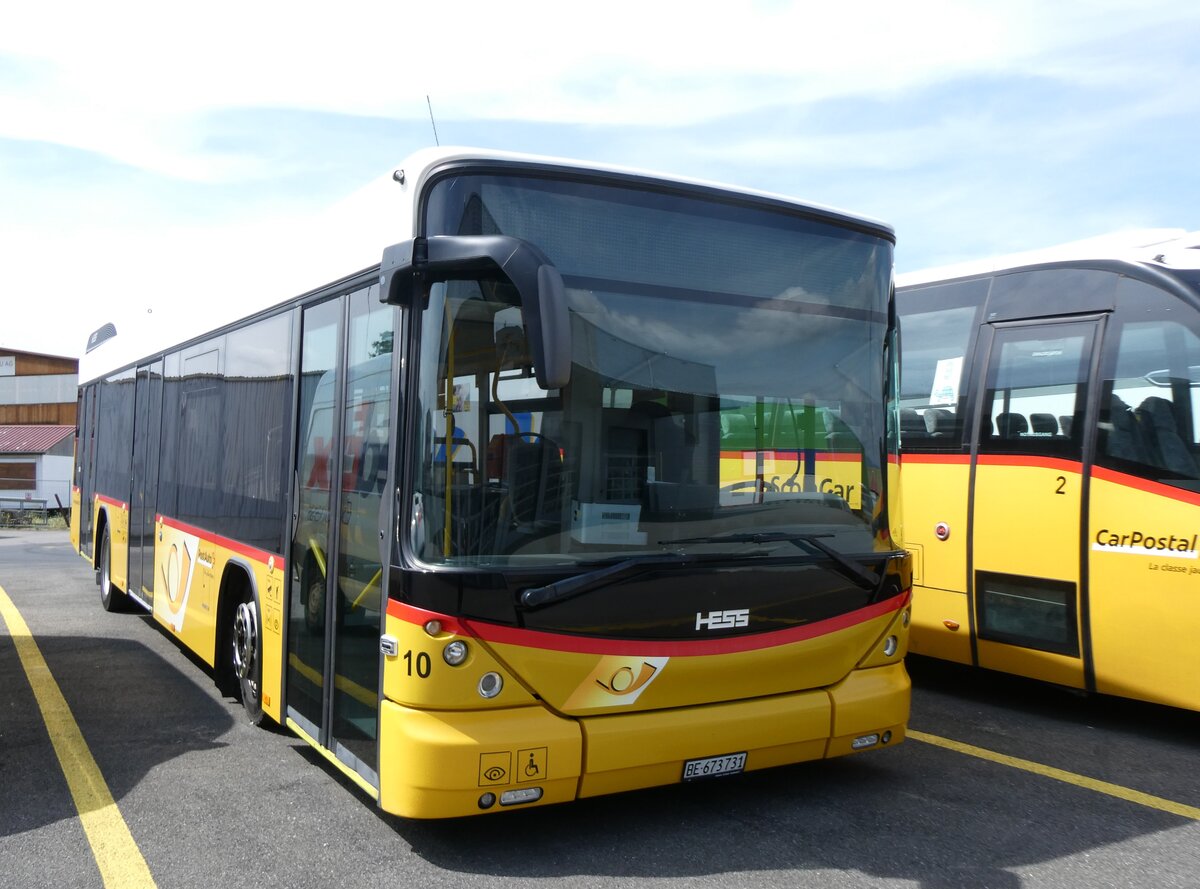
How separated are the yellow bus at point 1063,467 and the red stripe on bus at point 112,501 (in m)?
7.17

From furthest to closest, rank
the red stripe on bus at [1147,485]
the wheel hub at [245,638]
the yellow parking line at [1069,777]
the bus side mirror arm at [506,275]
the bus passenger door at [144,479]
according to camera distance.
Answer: the bus passenger door at [144,479] < the wheel hub at [245,638] < the red stripe on bus at [1147,485] < the yellow parking line at [1069,777] < the bus side mirror arm at [506,275]

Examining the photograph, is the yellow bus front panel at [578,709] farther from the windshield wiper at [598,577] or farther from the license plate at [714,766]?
the windshield wiper at [598,577]

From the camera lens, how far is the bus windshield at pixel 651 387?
168 inches

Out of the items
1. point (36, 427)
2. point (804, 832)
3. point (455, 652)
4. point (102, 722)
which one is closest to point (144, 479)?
point (102, 722)

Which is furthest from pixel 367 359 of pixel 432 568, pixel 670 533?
pixel 670 533

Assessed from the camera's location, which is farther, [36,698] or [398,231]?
[36,698]

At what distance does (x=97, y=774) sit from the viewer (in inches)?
221

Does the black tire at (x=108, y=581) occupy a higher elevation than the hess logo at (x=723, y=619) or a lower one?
lower

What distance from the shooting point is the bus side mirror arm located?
3.89 meters

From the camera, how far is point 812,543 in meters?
4.83

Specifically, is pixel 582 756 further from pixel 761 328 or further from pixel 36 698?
pixel 36 698

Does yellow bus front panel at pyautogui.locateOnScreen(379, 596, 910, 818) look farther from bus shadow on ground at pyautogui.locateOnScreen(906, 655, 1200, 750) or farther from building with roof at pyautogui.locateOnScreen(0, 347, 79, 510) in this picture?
building with roof at pyautogui.locateOnScreen(0, 347, 79, 510)

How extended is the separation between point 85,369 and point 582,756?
1093cm

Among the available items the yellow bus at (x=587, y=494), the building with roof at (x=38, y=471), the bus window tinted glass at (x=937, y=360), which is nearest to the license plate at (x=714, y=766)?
the yellow bus at (x=587, y=494)
